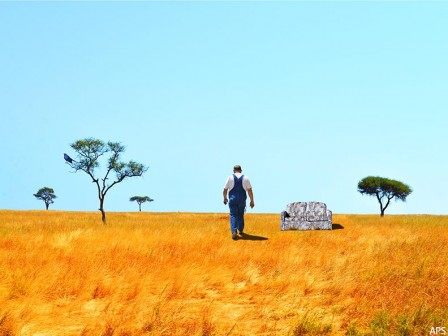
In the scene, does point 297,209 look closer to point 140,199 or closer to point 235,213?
point 235,213

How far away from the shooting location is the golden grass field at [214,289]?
5184 mm

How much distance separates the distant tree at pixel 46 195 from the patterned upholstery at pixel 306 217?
7895 cm

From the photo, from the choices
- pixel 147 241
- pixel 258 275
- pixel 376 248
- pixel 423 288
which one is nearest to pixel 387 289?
pixel 423 288

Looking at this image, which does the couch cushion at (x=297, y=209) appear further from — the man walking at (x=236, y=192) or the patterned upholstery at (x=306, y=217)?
the man walking at (x=236, y=192)

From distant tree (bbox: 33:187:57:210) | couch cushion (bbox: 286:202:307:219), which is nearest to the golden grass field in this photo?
couch cushion (bbox: 286:202:307:219)

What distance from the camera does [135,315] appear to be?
217 inches

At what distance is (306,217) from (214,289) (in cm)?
1346

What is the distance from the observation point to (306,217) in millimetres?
20109

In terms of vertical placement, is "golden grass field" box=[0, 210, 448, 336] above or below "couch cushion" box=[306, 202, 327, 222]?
below

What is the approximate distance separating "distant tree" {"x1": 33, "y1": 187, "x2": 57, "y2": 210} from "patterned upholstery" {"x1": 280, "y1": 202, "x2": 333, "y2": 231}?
7895 cm

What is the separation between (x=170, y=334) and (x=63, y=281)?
296 cm

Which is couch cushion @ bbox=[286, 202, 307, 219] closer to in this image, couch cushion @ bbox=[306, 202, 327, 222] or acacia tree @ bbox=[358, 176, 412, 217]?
couch cushion @ bbox=[306, 202, 327, 222]

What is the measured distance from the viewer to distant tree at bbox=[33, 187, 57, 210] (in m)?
88.7

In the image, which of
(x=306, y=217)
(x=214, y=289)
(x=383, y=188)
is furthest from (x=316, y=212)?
(x=383, y=188)
